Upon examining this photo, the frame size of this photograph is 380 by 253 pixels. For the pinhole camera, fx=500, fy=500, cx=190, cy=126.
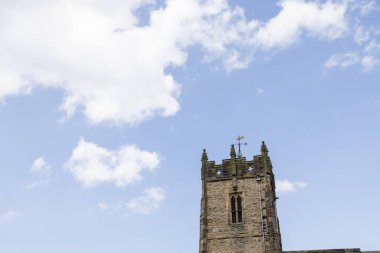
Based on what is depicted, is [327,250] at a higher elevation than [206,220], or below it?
below

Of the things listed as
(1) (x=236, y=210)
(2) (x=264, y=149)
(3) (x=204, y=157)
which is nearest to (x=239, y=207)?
(1) (x=236, y=210)

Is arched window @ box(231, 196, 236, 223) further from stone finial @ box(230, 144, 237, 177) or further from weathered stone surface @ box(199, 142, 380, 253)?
stone finial @ box(230, 144, 237, 177)

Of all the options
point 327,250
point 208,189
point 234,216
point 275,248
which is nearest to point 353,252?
point 327,250

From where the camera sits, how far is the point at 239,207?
35781 millimetres

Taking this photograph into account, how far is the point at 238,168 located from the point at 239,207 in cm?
320

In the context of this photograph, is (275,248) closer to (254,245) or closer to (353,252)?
(254,245)

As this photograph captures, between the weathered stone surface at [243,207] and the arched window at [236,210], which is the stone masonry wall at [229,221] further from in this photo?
the arched window at [236,210]

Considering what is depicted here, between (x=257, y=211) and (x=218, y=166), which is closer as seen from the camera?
(x=257, y=211)

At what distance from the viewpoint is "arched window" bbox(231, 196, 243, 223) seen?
35.5m

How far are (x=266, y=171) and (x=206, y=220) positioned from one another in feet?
18.7

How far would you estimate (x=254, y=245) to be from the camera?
33906 mm

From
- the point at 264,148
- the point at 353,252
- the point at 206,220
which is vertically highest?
the point at 264,148

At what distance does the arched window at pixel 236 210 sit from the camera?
116 feet

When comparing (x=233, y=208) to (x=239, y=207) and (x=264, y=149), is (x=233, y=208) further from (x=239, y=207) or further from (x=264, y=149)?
(x=264, y=149)
